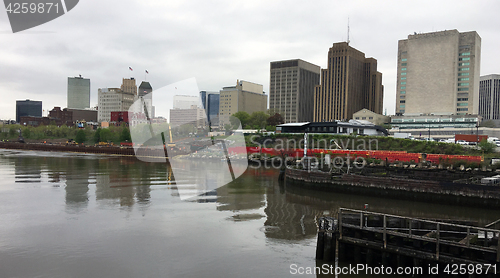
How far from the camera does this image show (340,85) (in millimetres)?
166000

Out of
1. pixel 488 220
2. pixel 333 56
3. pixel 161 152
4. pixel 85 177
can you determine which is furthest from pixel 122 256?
pixel 333 56

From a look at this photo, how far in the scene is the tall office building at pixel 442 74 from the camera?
127812 millimetres

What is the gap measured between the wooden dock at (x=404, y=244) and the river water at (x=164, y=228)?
1503mm

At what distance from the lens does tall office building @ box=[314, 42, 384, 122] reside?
540 ft

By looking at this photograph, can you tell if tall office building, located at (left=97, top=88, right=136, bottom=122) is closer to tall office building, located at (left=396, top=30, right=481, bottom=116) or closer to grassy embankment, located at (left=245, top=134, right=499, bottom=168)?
grassy embankment, located at (left=245, top=134, right=499, bottom=168)

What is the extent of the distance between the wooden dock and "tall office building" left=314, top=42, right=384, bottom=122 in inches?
6105

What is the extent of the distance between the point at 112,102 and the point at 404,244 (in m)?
203

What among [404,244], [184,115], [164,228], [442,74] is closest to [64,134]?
[184,115]

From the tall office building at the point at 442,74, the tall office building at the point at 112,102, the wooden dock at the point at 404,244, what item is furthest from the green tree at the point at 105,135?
the wooden dock at the point at 404,244

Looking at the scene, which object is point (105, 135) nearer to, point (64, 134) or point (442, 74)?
point (64, 134)

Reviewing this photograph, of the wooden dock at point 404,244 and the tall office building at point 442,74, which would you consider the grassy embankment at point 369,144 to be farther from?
the tall office building at point 442,74

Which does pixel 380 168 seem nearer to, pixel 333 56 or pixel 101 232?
pixel 101 232

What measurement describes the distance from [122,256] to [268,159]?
43.8 metres

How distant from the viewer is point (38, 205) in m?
22.6
